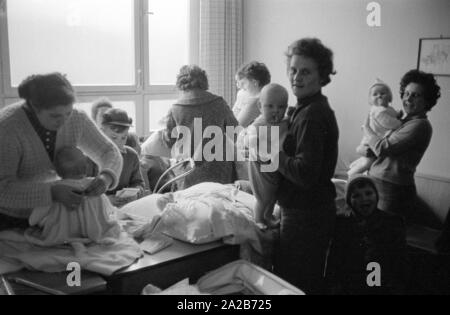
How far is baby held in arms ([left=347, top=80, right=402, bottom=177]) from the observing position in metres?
3.23

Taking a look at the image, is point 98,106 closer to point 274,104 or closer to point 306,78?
point 274,104

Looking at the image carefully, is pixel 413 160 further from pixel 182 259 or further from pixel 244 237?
pixel 182 259

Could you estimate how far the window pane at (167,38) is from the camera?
4.81 metres

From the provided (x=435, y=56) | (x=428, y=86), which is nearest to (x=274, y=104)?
(x=428, y=86)

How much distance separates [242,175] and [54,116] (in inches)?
64.7

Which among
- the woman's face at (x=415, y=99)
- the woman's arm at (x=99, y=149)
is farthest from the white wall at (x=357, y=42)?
the woman's arm at (x=99, y=149)

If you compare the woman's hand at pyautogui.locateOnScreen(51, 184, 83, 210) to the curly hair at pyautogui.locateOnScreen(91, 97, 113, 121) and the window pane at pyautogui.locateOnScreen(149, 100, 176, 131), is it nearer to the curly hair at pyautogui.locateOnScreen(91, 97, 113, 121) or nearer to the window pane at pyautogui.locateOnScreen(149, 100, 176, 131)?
the curly hair at pyautogui.locateOnScreen(91, 97, 113, 121)

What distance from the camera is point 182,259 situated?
1701 millimetres

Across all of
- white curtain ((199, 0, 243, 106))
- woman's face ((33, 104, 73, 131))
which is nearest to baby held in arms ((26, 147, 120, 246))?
woman's face ((33, 104, 73, 131))

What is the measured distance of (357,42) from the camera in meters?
4.06

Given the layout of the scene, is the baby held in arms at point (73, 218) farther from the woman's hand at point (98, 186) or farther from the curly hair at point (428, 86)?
the curly hair at point (428, 86)

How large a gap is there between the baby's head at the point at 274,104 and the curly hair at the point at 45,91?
815 millimetres

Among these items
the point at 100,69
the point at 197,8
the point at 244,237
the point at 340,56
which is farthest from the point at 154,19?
the point at 244,237

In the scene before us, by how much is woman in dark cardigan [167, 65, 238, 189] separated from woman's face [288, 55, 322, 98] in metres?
1.32
